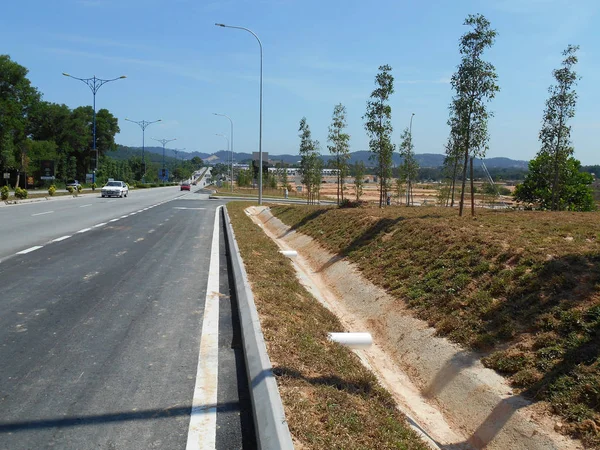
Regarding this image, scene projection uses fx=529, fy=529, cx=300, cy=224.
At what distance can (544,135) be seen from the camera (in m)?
17.9

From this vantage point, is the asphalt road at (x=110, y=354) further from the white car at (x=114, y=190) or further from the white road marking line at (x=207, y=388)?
the white car at (x=114, y=190)

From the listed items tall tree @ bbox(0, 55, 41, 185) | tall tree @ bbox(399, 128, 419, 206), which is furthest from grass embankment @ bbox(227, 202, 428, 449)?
tall tree @ bbox(0, 55, 41, 185)

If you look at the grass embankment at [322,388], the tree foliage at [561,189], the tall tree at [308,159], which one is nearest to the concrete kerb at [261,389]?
the grass embankment at [322,388]

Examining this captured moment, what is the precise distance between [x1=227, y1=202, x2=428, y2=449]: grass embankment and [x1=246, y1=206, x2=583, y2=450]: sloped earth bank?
61 cm

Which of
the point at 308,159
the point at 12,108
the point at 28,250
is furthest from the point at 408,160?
the point at 12,108

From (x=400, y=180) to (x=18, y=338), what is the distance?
3515 cm

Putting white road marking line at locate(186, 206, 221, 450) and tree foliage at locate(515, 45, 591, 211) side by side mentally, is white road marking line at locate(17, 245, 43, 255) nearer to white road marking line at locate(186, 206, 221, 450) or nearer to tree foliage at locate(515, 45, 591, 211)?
white road marking line at locate(186, 206, 221, 450)

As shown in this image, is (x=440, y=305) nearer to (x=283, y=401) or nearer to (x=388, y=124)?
(x=283, y=401)

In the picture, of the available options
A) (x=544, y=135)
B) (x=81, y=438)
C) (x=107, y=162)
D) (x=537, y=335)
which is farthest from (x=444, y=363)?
(x=107, y=162)

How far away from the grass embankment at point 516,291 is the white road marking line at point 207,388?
287cm

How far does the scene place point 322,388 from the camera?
459 cm

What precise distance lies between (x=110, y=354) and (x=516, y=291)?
4987 millimetres

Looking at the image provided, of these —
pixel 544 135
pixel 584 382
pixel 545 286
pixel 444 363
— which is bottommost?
pixel 444 363

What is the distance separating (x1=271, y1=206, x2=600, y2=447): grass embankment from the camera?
4.86 metres
